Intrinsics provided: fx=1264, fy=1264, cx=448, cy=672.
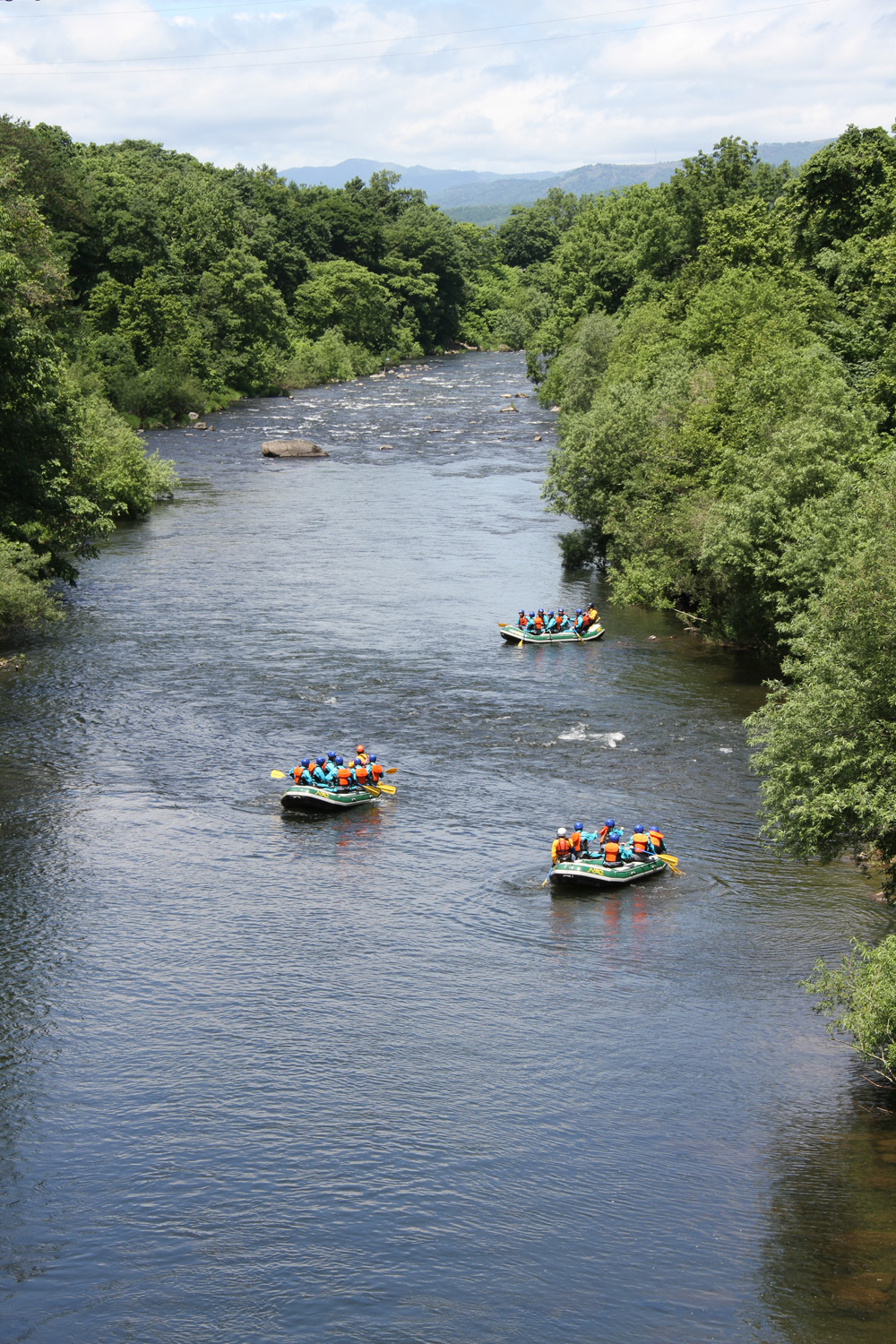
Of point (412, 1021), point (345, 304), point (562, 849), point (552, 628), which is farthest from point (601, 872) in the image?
point (345, 304)

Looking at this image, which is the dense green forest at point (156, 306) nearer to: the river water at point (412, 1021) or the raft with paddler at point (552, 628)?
the river water at point (412, 1021)

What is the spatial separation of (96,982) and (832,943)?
1693 centimetres

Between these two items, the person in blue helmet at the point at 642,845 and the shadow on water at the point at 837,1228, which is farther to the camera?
the person in blue helmet at the point at 642,845

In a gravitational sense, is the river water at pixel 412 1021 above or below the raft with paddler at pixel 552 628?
below

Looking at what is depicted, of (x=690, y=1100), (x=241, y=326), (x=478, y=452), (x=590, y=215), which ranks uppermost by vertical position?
(x=590, y=215)

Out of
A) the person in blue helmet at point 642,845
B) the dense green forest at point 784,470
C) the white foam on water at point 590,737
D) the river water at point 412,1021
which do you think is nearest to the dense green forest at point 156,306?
the river water at point 412,1021

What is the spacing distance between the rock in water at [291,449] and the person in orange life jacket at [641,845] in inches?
2676

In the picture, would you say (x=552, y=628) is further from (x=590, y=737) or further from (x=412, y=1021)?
(x=412, y=1021)

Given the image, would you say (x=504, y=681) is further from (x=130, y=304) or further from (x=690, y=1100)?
(x=130, y=304)

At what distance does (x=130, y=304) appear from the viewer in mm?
113062

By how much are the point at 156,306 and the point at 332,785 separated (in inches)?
3469

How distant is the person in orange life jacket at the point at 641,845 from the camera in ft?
110

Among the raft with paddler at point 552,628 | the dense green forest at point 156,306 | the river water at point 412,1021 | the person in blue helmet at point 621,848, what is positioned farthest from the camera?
the raft with paddler at point 552,628

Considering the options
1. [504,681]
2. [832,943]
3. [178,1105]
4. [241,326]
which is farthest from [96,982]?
[241,326]
